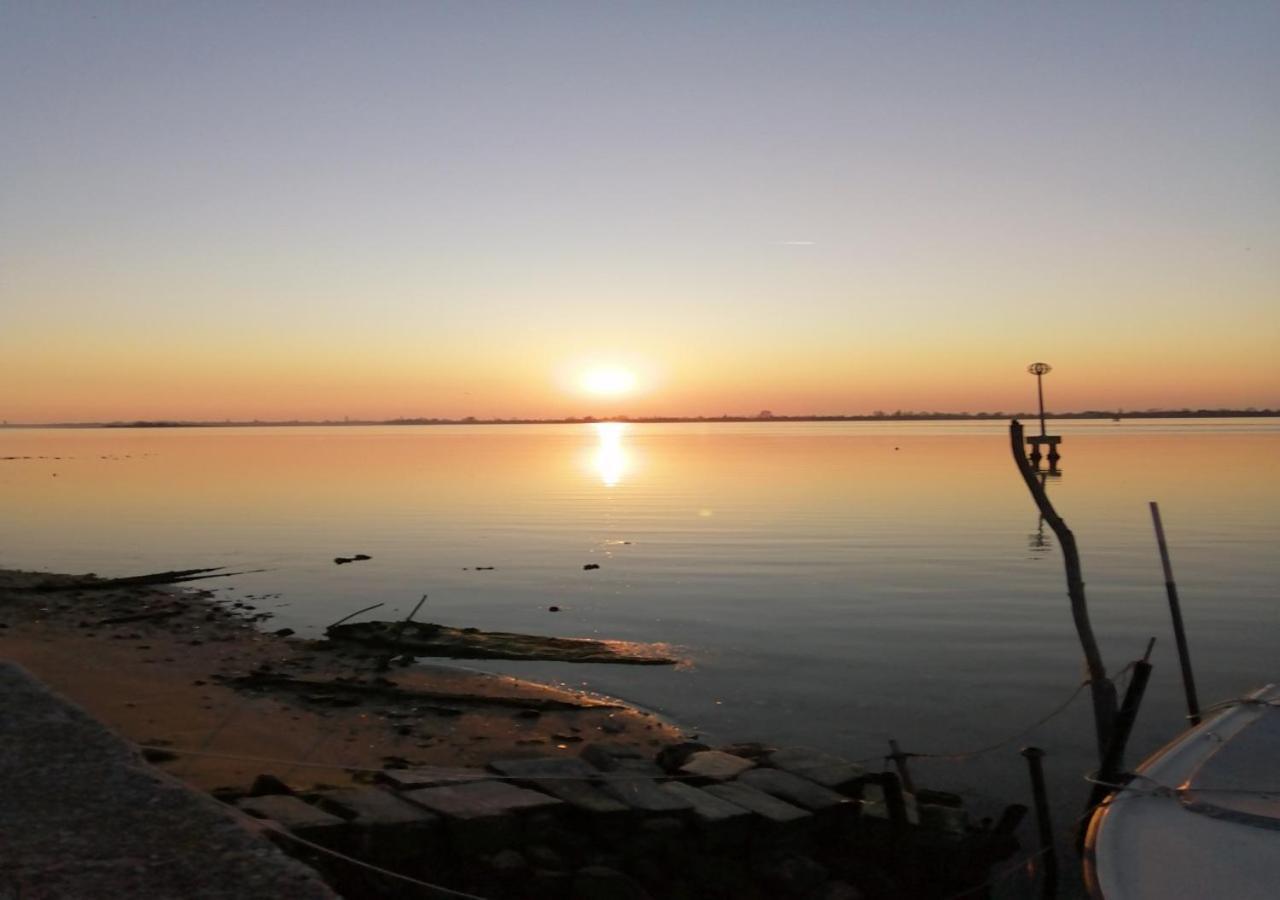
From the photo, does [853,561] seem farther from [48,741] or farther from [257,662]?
[48,741]

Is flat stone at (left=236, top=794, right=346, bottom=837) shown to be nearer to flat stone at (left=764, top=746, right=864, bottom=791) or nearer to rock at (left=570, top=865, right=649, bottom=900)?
rock at (left=570, top=865, right=649, bottom=900)

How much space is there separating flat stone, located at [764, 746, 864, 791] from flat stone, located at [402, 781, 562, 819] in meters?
2.61

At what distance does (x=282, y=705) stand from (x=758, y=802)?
762 centimetres

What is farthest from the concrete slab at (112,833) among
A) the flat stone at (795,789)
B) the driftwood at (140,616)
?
the driftwood at (140,616)

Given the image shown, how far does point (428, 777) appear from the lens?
29.7ft

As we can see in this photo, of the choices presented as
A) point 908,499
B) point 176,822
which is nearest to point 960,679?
point 176,822

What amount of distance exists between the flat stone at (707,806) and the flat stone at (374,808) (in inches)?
86.6

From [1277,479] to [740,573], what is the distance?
41.1 meters

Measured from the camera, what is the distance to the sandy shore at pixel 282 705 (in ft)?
38.5

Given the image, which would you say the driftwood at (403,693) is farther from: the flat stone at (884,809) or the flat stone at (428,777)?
the flat stone at (884,809)

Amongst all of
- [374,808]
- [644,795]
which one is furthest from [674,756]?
[374,808]

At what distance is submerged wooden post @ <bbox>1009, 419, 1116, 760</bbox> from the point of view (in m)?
11.6

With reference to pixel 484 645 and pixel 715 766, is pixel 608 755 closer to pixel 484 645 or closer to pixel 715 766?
pixel 715 766

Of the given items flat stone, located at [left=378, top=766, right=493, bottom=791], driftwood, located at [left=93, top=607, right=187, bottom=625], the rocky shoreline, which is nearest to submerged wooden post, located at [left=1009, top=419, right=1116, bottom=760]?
the rocky shoreline
